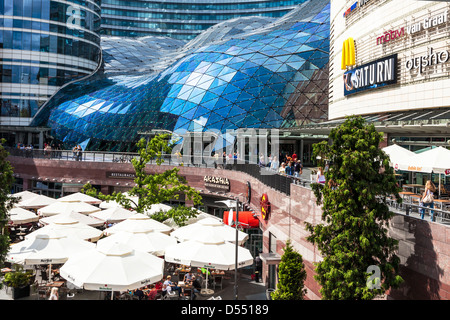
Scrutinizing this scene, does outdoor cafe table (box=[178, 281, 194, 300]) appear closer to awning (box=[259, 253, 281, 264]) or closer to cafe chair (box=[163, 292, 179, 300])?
cafe chair (box=[163, 292, 179, 300])

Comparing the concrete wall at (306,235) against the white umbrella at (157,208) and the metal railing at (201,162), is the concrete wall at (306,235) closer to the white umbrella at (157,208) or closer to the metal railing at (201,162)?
the metal railing at (201,162)

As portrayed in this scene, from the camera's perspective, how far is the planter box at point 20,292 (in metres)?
16.9

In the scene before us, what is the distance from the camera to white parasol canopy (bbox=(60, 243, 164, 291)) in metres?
14.0

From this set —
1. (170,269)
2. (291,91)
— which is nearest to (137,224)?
(170,269)

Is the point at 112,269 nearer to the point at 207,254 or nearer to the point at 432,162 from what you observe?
the point at 207,254

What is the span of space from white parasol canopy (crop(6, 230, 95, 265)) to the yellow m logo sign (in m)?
17.0

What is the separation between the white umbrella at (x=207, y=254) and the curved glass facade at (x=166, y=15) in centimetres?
11919

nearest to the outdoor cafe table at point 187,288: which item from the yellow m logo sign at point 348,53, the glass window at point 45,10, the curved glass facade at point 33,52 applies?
the yellow m logo sign at point 348,53

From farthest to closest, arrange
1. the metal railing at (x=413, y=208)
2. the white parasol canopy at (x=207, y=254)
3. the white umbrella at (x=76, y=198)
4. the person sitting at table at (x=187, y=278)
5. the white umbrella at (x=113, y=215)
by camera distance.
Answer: the white umbrella at (x=76, y=198) → the white umbrella at (x=113, y=215) → the person sitting at table at (x=187, y=278) → the white parasol canopy at (x=207, y=254) → the metal railing at (x=413, y=208)

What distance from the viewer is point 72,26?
210ft

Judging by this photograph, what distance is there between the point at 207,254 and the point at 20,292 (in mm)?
7751

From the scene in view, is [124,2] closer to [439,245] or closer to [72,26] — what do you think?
[72,26]

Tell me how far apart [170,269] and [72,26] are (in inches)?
2095

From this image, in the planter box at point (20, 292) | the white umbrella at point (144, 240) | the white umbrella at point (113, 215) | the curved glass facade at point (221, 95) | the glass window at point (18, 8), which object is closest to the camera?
the planter box at point (20, 292)
